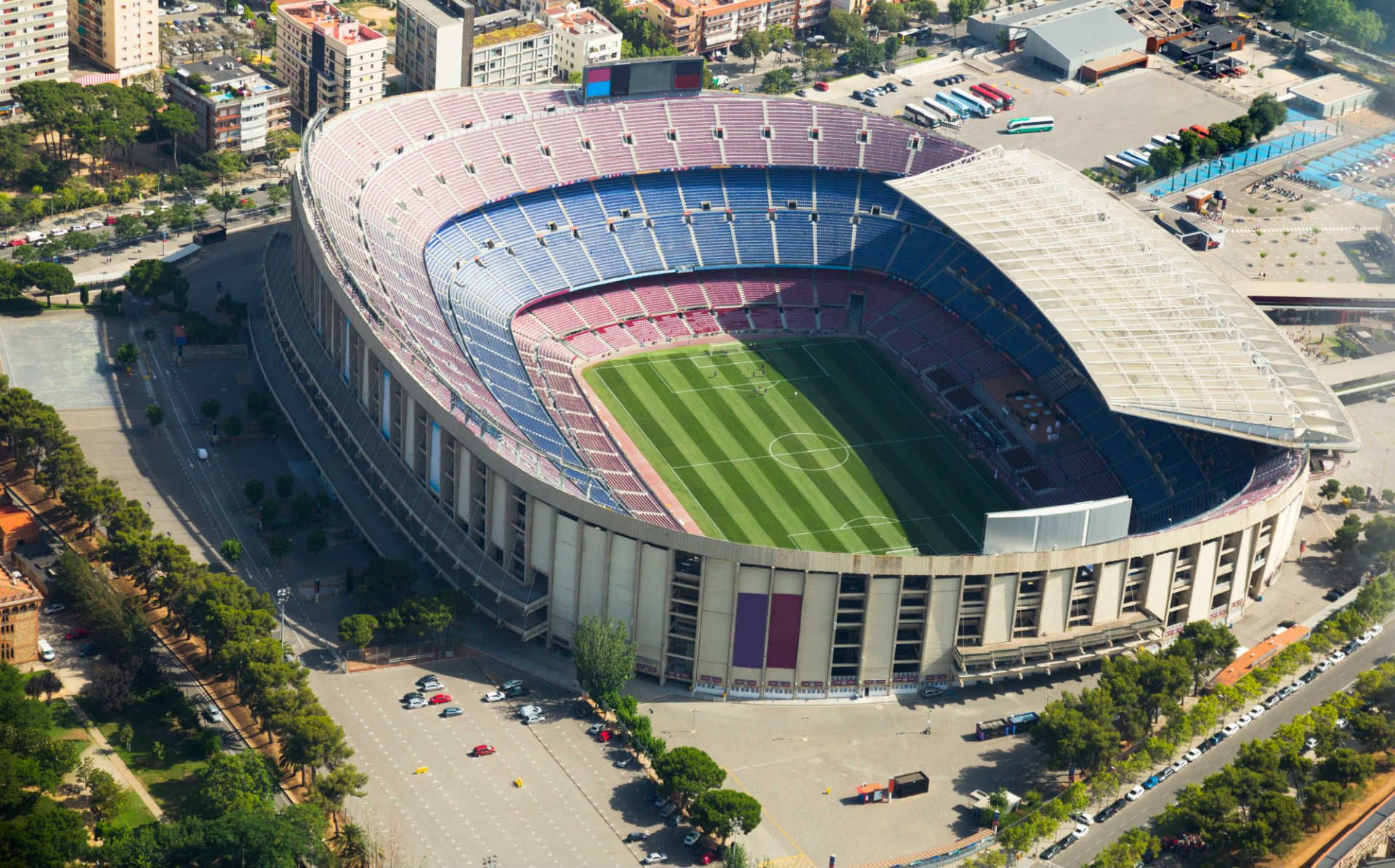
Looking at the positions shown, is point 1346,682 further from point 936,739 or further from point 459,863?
point 459,863

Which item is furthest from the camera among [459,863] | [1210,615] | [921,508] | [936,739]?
[921,508]

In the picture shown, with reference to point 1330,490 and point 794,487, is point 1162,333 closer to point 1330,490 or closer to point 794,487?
point 1330,490

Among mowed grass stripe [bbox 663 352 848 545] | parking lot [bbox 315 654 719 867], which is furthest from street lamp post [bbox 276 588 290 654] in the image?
mowed grass stripe [bbox 663 352 848 545]

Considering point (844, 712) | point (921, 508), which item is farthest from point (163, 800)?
point (921, 508)

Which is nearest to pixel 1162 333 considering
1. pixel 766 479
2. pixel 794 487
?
pixel 794 487

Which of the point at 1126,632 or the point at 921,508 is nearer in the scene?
the point at 1126,632

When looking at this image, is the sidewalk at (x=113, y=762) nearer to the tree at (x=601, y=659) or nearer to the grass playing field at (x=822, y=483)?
the tree at (x=601, y=659)

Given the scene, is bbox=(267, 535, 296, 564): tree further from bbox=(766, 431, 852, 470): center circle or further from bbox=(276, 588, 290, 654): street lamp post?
bbox=(766, 431, 852, 470): center circle
